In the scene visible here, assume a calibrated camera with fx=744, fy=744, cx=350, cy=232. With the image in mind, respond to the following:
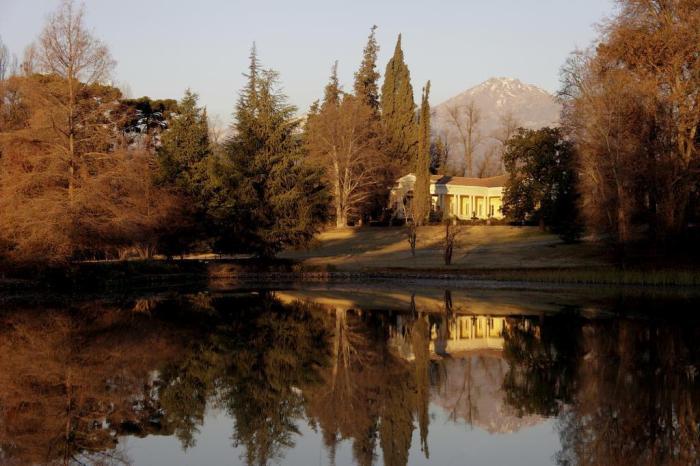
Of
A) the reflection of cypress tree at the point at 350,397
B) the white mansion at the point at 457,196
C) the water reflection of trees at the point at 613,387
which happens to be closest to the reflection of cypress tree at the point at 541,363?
the water reflection of trees at the point at 613,387

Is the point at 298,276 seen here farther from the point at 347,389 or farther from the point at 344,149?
the point at 344,149

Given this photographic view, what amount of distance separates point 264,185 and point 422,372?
927 inches

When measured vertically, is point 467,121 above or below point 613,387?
above

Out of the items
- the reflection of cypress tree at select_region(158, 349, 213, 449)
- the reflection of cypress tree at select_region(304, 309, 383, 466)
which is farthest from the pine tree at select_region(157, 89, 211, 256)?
the reflection of cypress tree at select_region(158, 349, 213, 449)

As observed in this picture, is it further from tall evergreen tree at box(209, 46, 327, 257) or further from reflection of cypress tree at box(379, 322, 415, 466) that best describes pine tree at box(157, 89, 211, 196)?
reflection of cypress tree at box(379, 322, 415, 466)

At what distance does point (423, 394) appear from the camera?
1023 centimetres

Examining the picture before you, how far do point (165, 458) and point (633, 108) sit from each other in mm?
29091

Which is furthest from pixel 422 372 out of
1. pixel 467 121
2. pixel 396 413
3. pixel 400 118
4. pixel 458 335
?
pixel 467 121

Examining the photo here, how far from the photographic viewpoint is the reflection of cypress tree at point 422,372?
28.6 feet

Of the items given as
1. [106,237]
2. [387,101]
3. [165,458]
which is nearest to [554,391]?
[165,458]

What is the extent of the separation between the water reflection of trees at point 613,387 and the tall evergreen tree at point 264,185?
1858 cm

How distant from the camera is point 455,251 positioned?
43.2 meters

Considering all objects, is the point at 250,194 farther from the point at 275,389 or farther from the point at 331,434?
the point at 331,434

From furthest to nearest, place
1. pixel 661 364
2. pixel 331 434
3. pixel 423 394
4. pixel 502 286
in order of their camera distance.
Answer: pixel 502 286, pixel 661 364, pixel 423 394, pixel 331 434
